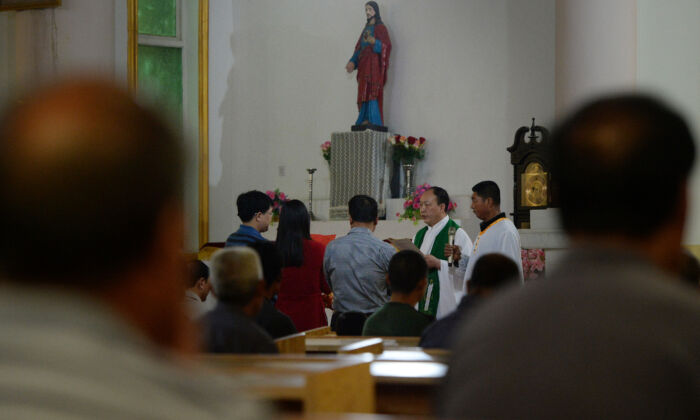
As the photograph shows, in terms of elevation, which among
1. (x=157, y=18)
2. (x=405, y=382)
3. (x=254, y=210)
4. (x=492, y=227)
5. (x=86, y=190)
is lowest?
(x=405, y=382)

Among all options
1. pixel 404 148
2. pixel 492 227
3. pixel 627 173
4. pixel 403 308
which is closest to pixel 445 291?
pixel 492 227

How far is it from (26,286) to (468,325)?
0.74 meters

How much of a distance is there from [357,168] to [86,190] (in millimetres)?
10686

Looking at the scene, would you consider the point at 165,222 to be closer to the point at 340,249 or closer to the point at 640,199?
the point at 640,199

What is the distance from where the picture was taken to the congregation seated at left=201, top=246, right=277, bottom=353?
2.59m

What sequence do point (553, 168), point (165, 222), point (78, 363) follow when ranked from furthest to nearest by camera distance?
point (553, 168)
point (165, 222)
point (78, 363)

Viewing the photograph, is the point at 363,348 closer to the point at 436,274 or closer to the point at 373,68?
the point at 436,274

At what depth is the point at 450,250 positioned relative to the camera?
597cm

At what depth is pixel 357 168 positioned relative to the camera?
11.4 m

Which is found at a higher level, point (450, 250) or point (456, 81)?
point (456, 81)

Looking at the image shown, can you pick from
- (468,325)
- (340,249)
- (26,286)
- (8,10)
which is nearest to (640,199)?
(468,325)

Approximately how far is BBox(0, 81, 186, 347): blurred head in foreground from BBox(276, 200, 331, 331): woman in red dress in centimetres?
413

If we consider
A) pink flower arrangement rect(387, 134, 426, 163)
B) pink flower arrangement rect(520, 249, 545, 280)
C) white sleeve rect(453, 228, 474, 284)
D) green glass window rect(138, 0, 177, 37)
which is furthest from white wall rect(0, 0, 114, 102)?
white sleeve rect(453, 228, 474, 284)

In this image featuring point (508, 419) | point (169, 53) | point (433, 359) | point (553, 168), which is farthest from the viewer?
point (169, 53)
